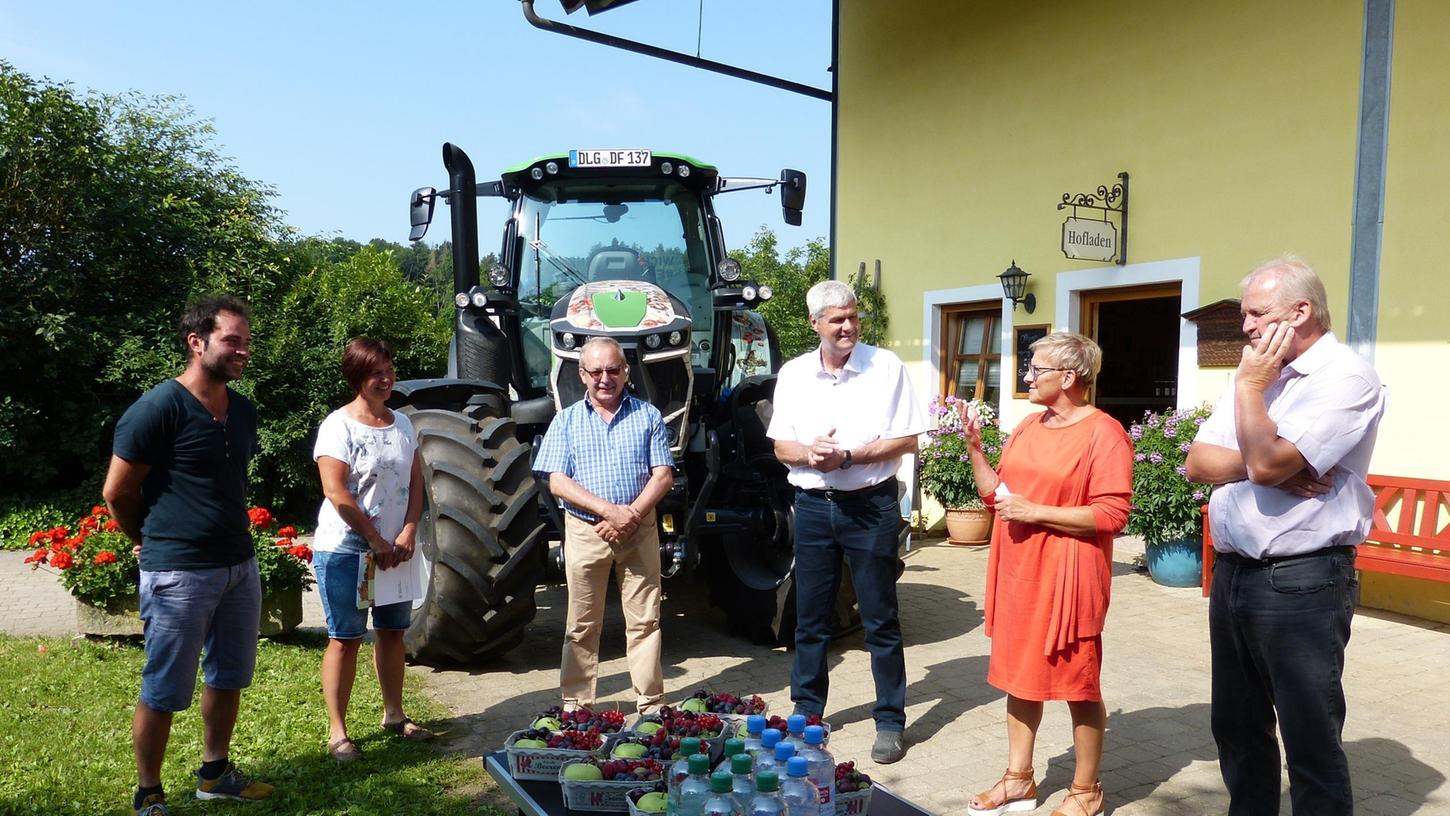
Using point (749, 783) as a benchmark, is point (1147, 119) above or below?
above

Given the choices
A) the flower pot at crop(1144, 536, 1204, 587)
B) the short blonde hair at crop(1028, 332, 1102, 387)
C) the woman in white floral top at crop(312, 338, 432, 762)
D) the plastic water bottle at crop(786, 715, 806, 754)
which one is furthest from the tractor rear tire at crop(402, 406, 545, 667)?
the flower pot at crop(1144, 536, 1204, 587)

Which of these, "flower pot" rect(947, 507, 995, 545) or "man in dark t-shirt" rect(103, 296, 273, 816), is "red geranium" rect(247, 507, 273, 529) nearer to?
"man in dark t-shirt" rect(103, 296, 273, 816)

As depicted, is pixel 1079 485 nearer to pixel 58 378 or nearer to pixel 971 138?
pixel 971 138

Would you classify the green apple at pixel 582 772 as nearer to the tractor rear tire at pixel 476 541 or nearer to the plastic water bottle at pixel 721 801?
the plastic water bottle at pixel 721 801

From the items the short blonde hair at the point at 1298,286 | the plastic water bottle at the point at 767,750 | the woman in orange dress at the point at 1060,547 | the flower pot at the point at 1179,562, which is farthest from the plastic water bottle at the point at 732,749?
the flower pot at the point at 1179,562

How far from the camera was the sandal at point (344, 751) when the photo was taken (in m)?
3.95

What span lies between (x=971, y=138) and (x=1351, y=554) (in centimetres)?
697

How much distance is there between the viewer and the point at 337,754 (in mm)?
3965

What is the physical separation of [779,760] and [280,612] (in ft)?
14.1

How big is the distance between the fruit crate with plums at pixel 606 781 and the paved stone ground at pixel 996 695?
1398 millimetres

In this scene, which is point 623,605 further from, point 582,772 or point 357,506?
point 582,772

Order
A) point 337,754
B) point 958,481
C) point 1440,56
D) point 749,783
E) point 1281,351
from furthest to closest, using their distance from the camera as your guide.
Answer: point 958,481 → point 1440,56 → point 337,754 → point 1281,351 → point 749,783

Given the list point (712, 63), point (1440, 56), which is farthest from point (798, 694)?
point (712, 63)

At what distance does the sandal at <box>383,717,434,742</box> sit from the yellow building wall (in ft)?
18.7
